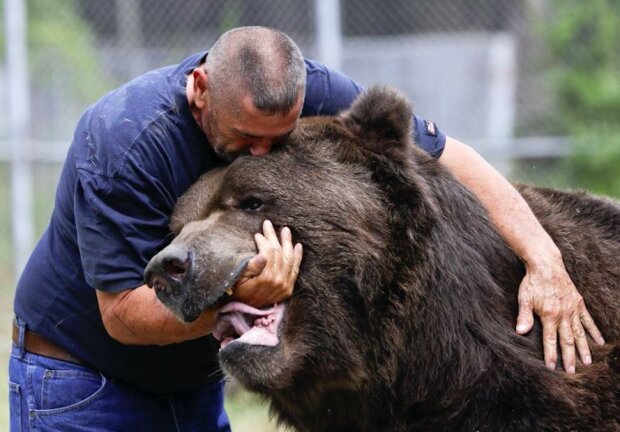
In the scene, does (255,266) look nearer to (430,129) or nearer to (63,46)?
(430,129)

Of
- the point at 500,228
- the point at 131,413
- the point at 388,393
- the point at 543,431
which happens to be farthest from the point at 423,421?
the point at 131,413

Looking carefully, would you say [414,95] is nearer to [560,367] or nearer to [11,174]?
[11,174]

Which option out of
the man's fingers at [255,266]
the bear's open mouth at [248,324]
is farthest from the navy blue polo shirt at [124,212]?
the man's fingers at [255,266]

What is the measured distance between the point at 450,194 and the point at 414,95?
677 centimetres

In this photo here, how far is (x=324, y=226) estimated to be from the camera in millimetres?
3992

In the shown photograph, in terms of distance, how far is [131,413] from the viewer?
4.54m

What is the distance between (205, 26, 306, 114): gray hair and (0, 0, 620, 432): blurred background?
560 cm

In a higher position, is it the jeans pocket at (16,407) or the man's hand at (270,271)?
the man's hand at (270,271)

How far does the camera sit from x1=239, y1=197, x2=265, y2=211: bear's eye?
13.2 ft

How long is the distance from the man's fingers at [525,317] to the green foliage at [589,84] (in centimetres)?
613

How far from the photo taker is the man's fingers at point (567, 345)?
13.0ft

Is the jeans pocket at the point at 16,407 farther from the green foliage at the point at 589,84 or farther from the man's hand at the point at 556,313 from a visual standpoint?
the green foliage at the point at 589,84

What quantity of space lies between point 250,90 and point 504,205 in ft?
4.00

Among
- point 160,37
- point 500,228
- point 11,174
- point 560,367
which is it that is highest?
point 500,228
